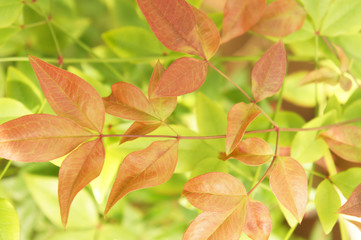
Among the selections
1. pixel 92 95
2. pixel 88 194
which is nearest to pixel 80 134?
pixel 92 95

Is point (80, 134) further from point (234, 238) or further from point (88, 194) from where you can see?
point (88, 194)

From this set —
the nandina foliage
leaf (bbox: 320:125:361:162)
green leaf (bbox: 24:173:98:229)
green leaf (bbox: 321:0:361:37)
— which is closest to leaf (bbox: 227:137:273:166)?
the nandina foliage

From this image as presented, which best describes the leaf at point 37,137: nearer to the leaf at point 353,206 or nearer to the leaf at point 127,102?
the leaf at point 127,102

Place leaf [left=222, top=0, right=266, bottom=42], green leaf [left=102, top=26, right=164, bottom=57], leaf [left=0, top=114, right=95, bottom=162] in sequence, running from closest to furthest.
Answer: leaf [left=0, top=114, right=95, bottom=162]
leaf [left=222, top=0, right=266, bottom=42]
green leaf [left=102, top=26, right=164, bottom=57]

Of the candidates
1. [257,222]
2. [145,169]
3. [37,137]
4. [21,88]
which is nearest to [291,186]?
[257,222]

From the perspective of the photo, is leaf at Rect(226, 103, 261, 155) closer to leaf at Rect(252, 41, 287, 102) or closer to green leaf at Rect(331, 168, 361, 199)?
leaf at Rect(252, 41, 287, 102)

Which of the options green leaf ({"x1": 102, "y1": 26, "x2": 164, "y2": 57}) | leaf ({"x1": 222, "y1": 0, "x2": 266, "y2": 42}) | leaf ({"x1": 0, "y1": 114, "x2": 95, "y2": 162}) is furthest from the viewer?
green leaf ({"x1": 102, "y1": 26, "x2": 164, "y2": 57})

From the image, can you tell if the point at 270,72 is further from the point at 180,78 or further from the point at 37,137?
the point at 37,137
